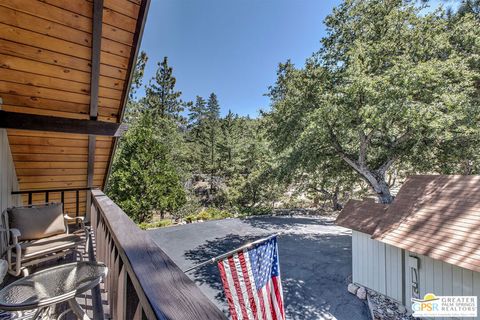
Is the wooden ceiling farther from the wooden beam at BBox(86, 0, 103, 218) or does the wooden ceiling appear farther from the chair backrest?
the chair backrest

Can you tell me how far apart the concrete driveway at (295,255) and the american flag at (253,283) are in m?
2.21

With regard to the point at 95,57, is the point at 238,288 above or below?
below

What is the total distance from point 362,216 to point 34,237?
5817mm

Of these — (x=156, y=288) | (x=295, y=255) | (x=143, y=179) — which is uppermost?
(x=156, y=288)

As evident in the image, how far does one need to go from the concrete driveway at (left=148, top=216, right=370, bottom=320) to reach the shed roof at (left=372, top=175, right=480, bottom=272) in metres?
1.67

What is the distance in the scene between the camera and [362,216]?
5.10 metres

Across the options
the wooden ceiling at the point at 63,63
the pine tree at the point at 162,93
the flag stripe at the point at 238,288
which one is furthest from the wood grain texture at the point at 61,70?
the pine tree at the point at 162,93

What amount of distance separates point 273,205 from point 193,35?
10831 mm

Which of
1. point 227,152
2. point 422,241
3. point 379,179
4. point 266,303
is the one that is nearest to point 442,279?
point 422,241

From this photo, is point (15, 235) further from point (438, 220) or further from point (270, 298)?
point (438, 220)

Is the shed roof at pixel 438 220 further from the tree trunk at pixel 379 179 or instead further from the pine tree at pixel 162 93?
the pine tree at pixel 162 93

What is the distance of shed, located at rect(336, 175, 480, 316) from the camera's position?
3.28 metres

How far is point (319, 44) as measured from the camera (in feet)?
28.3

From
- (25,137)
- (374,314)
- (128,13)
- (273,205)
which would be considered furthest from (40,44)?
(273,205)
